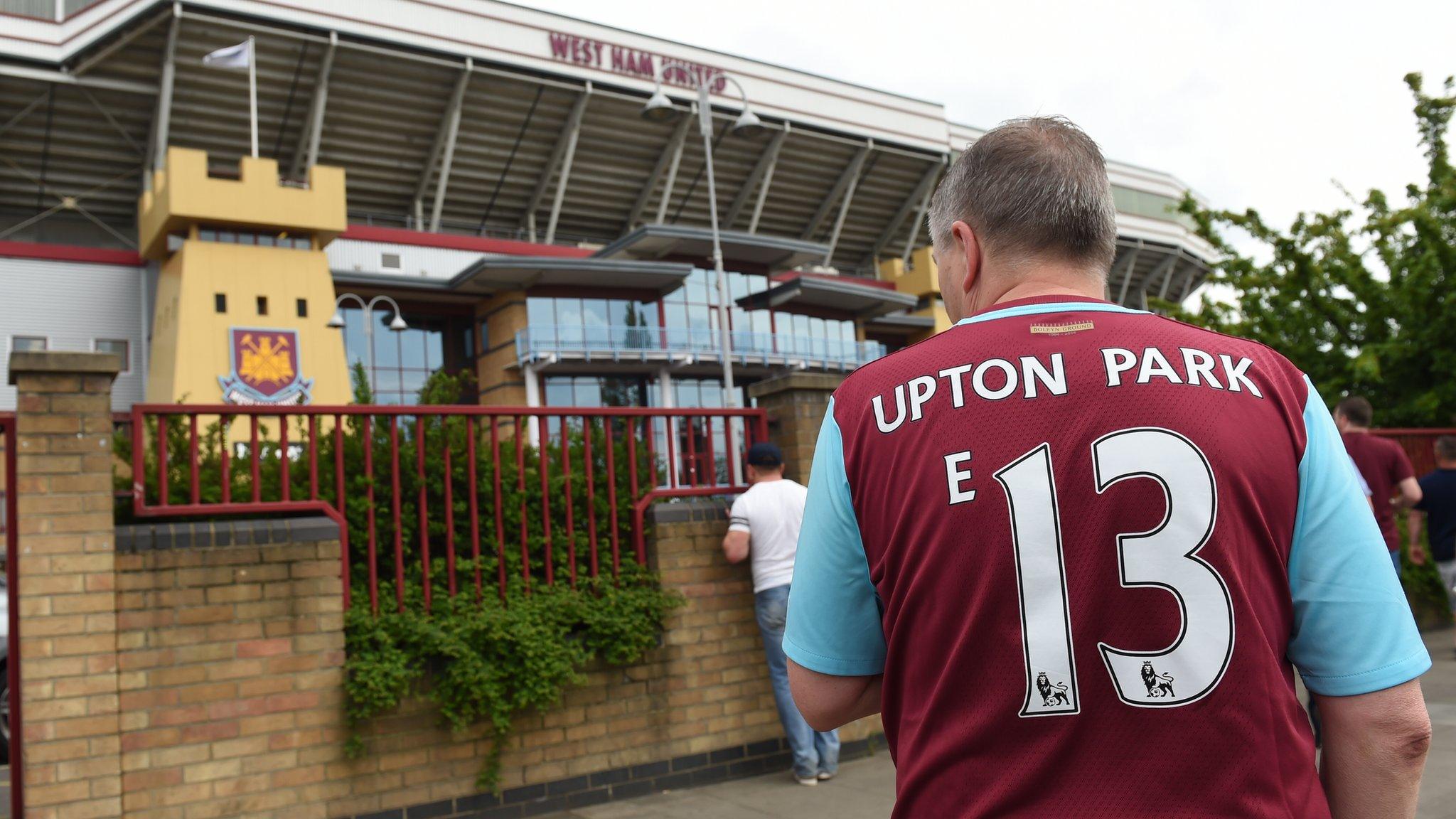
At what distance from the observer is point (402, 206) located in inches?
1665

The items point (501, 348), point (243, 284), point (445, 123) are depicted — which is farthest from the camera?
point (445, 123)

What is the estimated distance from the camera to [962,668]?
4.64 feet

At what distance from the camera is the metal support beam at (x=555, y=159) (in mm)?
40625

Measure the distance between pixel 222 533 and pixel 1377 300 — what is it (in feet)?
44.7

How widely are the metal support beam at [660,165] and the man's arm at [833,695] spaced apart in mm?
42147

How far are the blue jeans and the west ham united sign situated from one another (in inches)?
1069

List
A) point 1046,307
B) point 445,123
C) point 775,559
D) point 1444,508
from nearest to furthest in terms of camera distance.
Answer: point 1046,307 → point 775,559 → point 1444,508 → point 445,123

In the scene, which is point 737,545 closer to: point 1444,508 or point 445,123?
point 1444,508

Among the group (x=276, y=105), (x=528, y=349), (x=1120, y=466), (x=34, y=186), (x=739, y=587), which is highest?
(x=276, y=105)

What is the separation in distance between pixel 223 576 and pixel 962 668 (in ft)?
15.1

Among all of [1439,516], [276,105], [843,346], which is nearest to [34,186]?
[276,105]

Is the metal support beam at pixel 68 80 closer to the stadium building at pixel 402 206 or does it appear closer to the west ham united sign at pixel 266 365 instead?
the stadium building at pixel 402 206

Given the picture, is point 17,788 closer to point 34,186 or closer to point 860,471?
point 860,471

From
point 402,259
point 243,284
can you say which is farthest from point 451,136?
point 243,284
